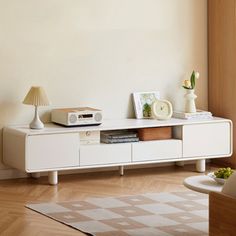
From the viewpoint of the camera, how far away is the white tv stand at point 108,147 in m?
6.66

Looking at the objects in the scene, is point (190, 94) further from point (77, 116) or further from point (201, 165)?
point (77, 116)

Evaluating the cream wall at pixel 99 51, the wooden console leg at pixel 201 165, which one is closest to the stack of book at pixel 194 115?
the cream wall at pixel 99 51

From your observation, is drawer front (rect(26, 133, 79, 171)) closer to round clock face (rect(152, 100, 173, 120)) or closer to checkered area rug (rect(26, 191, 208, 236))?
checkered area rug (rect(26, 191, 208, 236))

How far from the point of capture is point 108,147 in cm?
697

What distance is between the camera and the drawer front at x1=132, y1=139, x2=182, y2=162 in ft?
23.3

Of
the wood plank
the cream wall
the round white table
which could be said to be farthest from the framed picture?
the wood plank

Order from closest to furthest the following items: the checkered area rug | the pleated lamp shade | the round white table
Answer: the round white table < the checkered area rug < the pleated lamp shade

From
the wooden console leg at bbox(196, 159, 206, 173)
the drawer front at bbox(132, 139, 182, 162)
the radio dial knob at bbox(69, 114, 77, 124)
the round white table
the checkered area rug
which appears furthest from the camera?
the wooden console leg at bbox(196, 159, 206, 173)

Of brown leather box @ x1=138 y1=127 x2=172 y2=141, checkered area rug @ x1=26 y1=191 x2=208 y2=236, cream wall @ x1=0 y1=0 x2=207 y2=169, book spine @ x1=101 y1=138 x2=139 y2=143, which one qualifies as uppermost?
cream wall @ x1=0 y1=0 x2=207 y2=169

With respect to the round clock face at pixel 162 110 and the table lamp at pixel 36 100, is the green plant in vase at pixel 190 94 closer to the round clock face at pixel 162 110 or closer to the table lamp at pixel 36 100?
the round clock face at pixel 162 110

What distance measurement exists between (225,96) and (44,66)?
180 cm

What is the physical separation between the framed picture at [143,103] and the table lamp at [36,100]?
101cm

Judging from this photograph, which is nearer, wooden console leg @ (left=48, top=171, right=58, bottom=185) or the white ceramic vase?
wooden console leg @ (left=48, top=171, right=58, bottom=185)

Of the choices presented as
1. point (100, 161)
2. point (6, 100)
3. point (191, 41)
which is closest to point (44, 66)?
point (6, 100)
